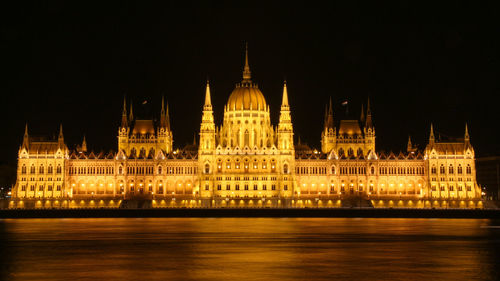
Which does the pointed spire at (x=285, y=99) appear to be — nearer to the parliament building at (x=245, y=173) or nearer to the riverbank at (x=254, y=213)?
the parliament building at (x=245, y=173)

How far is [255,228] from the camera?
295 feet

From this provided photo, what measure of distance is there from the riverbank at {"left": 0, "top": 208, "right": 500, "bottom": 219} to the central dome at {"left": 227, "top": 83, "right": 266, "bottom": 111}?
34.5m

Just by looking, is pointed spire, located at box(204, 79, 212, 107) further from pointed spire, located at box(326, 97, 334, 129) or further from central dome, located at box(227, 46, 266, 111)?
pointed spire, located at box(326, 97, 334, 129)

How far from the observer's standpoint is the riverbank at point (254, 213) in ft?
398

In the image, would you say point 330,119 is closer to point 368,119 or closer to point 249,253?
point 368,119

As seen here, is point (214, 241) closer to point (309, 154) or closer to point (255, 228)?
point (255, 228)

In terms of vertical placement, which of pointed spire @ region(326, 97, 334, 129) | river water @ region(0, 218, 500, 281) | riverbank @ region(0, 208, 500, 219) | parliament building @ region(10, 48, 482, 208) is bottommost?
river water @ region(0, 218, 500, 281)

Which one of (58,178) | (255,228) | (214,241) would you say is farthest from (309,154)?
(214,241)

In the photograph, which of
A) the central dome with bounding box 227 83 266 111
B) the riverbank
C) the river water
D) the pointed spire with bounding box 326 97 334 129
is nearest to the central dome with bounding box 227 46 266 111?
the central dome with bounding box 227 83 266 111

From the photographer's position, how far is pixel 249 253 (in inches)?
2406

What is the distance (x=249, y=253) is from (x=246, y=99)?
96996mm

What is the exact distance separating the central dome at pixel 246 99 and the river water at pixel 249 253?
68341 mm

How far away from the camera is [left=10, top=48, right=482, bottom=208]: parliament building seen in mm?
147625

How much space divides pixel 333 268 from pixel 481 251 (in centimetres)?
1636
